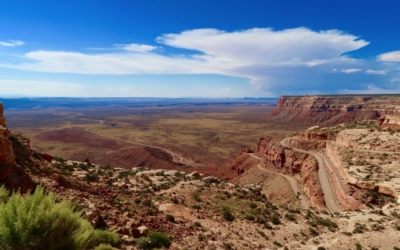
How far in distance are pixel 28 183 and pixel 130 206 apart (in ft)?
19.7

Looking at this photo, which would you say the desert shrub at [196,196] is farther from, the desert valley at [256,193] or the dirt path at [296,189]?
the dirt path at [296,189]

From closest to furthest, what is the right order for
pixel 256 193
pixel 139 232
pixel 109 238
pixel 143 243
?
pixel 109 238 → pixel 143 243 → pixel 139 232 → pixel 256 193

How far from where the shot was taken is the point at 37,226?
21.3ft

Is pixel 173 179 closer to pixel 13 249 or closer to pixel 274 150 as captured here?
pixel 13 249

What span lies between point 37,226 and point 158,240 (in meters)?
6.53

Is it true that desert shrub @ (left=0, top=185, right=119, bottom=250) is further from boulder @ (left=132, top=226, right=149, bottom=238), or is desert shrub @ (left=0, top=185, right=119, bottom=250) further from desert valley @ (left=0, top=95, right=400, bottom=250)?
boulder @ (left=132, top=226, right=149, bottom=238)

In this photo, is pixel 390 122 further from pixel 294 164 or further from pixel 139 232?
pixel 139 232

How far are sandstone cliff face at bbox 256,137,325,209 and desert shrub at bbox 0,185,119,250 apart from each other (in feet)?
97.6

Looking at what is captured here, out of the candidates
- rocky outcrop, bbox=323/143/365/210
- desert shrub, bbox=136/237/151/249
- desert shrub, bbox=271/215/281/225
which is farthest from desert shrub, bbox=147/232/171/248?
rocky outcrop, bbox=323/143/365/210

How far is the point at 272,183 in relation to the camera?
1748 inches

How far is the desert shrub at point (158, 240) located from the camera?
38.4 feet

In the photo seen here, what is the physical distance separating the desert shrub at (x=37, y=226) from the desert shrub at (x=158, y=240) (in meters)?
4.64

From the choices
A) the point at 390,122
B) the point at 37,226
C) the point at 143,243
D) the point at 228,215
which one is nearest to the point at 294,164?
the point at 390,122

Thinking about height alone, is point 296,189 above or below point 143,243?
below
